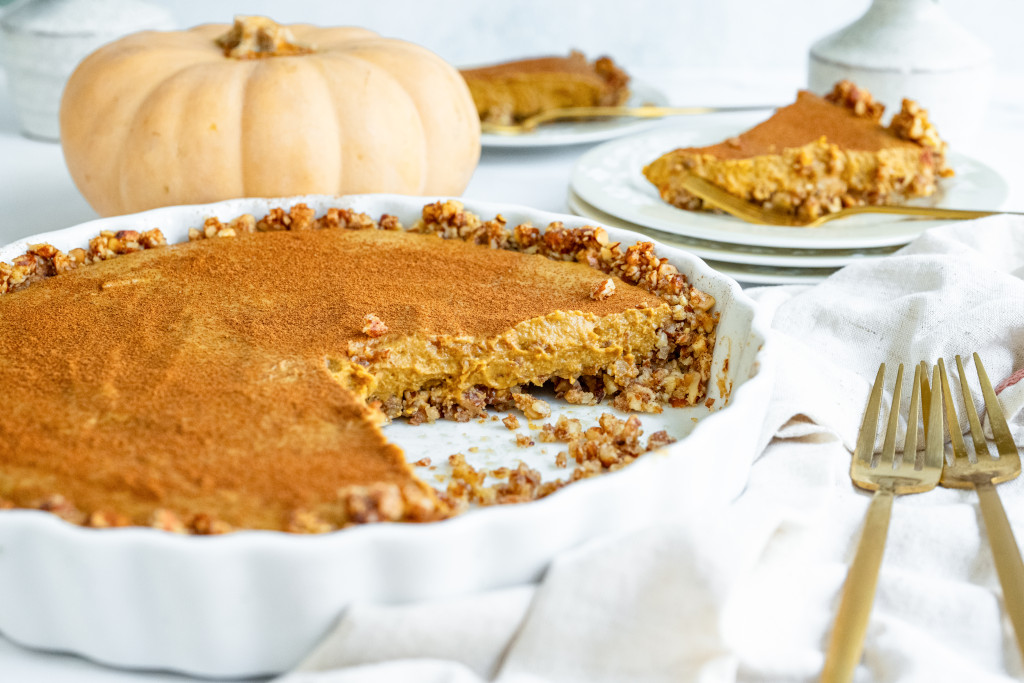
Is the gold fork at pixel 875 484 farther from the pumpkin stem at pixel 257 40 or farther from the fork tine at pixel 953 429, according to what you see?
Answer: the pumpkin stem at pixel 257 40

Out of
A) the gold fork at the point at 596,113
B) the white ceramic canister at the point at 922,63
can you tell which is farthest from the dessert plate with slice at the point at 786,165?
the gold fork at the point at 596,113

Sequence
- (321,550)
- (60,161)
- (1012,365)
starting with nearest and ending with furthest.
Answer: (321,550) < (1012,365) < (60,161)

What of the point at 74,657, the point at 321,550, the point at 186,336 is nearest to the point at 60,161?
the point at 186,336

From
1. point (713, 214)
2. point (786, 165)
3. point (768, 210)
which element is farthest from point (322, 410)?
point (786, 165)

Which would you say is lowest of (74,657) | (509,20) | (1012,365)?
(74,657)

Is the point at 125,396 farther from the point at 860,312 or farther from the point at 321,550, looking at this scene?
the point at 860,312

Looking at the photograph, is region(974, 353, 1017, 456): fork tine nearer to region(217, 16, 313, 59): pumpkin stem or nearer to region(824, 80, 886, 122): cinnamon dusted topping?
region(824, 80, 886, 122): cinnamon dusted topping
